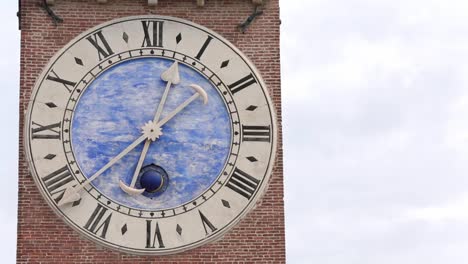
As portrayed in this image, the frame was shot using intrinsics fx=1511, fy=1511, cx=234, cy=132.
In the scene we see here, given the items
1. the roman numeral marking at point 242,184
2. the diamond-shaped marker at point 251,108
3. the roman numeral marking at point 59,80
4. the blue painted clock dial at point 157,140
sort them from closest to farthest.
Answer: the blue painted clock dial at point 157,140 < the roman numeral marking at point 242,184 < the roman numeral marking at point 59,80 < the diamond-shaped marker at point 251,108

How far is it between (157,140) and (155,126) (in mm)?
213

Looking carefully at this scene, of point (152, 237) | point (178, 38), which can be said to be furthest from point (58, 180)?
point (178, 38)

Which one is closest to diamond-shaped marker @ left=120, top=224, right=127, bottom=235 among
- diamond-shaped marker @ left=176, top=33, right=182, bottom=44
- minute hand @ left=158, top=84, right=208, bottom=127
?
minute hand @ left=158, top=84, right=208, bottom=127

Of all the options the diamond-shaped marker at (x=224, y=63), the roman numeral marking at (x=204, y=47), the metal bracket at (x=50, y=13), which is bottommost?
the diamond-shaped marker at (x=224, y=63)

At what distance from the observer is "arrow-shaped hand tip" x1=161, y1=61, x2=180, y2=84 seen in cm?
2291

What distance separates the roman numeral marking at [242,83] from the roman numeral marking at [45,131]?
271 cm

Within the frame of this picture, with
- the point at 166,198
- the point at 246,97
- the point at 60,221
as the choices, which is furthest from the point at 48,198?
the point at 246,97

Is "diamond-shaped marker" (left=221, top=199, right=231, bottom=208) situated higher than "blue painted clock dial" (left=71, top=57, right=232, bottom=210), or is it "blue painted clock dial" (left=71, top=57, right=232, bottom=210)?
"blue painted clock dial" (left=71, top=57, right=232, bottom=210)

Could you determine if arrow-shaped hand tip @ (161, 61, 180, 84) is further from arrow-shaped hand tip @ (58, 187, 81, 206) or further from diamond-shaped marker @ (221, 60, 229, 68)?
arrow-shaped hand tip @ (58, 187, 81, 206)

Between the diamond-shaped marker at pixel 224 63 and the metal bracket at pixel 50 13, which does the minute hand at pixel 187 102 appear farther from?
the metal bracket at pixel 50 13

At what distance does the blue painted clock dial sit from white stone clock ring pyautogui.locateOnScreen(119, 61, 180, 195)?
81 millimetres

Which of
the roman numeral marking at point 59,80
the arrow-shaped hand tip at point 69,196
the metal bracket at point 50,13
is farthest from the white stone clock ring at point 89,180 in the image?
the metal bracket at point 50,13

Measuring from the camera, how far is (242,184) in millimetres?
22609

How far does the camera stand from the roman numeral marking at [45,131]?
2248 cm
